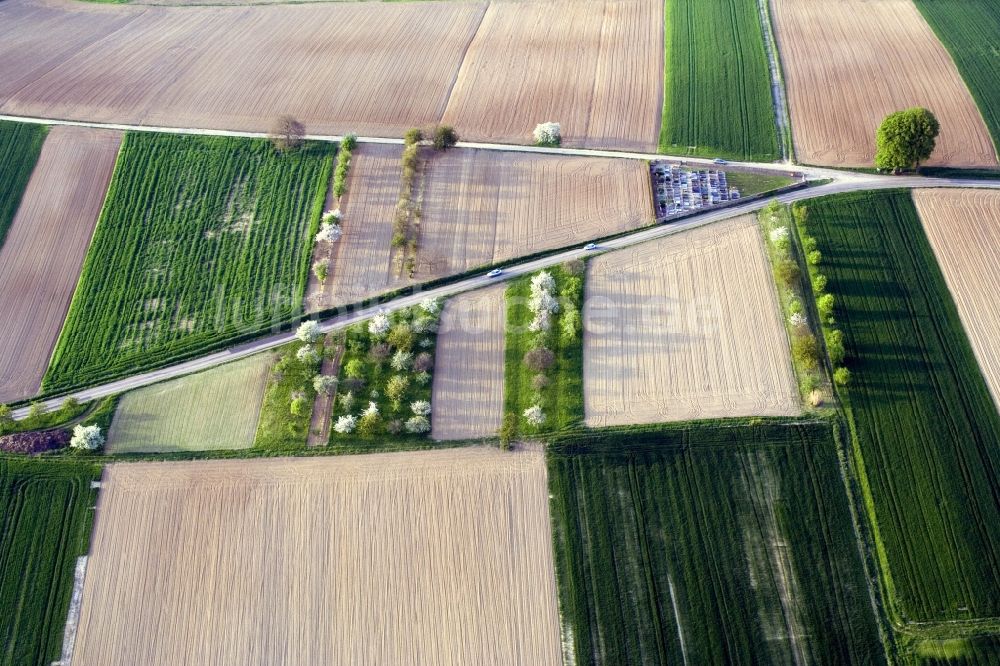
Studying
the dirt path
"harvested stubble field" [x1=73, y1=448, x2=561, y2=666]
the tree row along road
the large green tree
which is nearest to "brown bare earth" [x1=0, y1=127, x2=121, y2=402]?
the tree row along road

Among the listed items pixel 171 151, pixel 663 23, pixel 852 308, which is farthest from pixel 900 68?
pixel 171 151

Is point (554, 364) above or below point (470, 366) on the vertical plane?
below

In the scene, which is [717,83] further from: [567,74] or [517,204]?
[517,204]

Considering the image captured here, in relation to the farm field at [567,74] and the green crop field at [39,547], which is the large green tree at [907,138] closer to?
the farm field at [567,74]

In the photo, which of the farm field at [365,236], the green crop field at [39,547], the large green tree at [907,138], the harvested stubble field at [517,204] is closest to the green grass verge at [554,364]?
the harvested stubble field at [517,204]

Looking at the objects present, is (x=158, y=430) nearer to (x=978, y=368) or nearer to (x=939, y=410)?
(x=939, y=410)

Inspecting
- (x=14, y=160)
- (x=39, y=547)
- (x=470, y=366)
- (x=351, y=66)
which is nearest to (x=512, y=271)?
(x=470, y=366)
